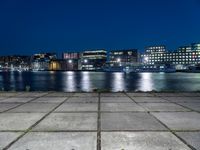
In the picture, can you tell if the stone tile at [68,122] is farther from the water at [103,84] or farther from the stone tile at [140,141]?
the water at [103,84]

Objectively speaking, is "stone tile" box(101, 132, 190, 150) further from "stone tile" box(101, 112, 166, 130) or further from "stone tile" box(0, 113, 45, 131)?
"stone tile" box(0, 113, 45, 131)

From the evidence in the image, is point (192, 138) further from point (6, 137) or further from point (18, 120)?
point (18, 120)

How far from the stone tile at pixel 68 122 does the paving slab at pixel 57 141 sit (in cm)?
62

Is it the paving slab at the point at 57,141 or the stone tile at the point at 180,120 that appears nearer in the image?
the paving slab at the point at 57,141

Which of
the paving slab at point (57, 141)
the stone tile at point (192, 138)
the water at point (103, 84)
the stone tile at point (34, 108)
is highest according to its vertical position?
the paving slab at point (57, 141)

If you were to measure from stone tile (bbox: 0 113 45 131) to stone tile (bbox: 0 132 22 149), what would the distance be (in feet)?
1.83

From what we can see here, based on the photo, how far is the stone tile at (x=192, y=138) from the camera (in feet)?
18.8

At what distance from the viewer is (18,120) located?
841 centimetres

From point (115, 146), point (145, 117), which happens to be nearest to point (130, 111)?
point (145, 117)

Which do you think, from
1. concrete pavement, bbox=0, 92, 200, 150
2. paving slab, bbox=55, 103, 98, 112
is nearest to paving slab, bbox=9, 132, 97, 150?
concrete pavement, bbox=0, 92, 200, 150

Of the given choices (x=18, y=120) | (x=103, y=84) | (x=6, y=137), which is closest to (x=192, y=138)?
(x=6, y=137)

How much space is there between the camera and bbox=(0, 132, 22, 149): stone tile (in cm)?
579

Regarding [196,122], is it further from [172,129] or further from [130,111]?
[130,111]

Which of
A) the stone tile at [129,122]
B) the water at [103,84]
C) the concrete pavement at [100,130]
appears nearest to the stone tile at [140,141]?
the concrete pavement at [100,130]
